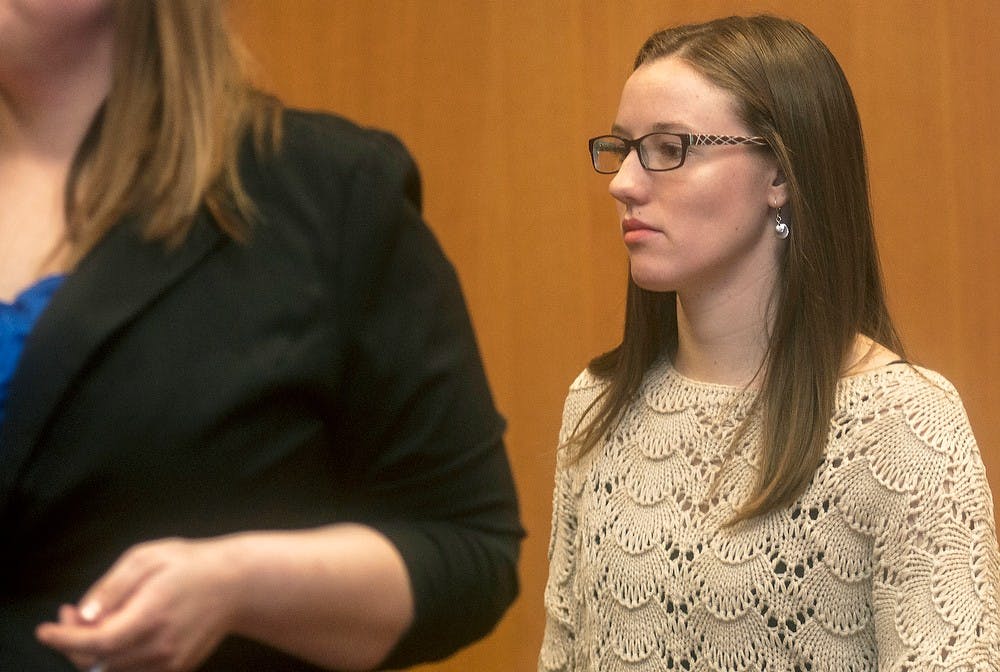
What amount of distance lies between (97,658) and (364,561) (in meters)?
0.18

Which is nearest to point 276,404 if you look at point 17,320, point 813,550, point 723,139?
point 17,320

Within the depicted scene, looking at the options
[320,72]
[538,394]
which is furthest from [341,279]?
[320,72]

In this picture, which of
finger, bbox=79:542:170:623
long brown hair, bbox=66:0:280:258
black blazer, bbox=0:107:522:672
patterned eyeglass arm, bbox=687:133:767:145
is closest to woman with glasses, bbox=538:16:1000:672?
patterned eyeglass arm, bbox=687:133:767:145

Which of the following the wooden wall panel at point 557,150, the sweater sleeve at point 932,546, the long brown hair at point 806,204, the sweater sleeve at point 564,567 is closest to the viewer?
the sweater sleeve at point 932,546

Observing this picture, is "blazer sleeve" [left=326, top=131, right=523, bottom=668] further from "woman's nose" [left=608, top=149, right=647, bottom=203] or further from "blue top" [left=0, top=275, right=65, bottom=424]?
"woman's nose" [left=608, top=149, right=647, bottom=203]

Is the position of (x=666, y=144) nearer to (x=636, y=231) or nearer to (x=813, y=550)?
(x=636, y=231)

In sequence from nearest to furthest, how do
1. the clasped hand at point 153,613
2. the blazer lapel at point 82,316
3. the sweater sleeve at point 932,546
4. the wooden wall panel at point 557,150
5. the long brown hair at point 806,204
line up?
the clasped hand at point 153,613
the blazer lapel at point 82,316
the sweater sleeve at point 932,546
the long brown hair at point 806,204
the wooden wall panel at point 557,150

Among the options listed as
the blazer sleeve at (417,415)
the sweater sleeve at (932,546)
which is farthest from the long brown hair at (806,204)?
the blazer sleeve at (417,415)

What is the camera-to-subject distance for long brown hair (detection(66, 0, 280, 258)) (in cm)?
78

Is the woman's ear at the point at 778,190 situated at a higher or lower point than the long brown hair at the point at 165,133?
lower

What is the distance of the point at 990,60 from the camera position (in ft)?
8.60

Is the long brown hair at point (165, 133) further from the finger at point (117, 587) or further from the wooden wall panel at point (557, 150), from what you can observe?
the wooden wall panel at point (557, 150)

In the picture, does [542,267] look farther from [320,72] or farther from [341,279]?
[341,279]

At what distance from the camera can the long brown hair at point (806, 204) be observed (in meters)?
1.84
